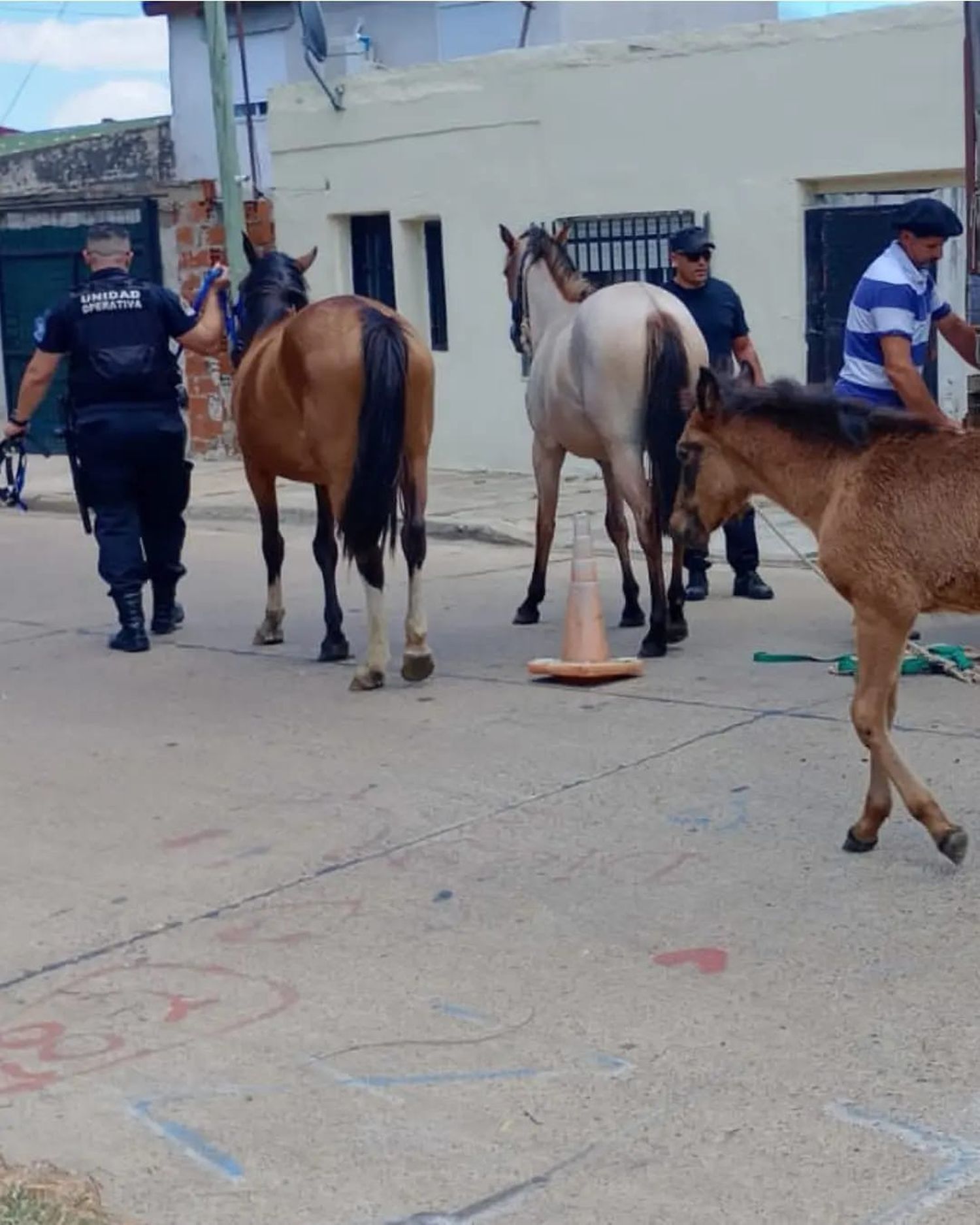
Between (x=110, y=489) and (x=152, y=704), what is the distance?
1.57 m

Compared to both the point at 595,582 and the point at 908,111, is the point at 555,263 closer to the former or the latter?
the point at 595,582

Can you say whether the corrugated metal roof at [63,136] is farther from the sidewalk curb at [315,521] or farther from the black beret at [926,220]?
the black beret at [926,220]

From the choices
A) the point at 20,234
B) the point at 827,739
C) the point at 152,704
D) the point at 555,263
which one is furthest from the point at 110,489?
the point at 20,234

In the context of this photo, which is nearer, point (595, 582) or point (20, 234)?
point (595, 582)

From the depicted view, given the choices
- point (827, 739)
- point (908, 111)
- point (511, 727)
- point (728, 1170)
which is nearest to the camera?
point (728, 1170)

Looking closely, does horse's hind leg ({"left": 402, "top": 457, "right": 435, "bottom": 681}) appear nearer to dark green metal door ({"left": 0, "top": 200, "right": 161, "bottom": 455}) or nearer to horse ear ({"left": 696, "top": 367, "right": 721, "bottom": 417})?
horse ear ({"left": 696, "top": 367, "right": 721, "bottom": 417})

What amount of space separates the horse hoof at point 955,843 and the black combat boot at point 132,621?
5.39 m

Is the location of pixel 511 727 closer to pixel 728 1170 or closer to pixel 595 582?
pixel 595 582

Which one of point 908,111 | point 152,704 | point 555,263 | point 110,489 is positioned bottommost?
point 152,704

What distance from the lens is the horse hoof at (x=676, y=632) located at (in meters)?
9.29

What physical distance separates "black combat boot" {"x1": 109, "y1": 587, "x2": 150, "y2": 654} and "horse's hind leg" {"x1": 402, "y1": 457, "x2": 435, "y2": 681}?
5.83ft

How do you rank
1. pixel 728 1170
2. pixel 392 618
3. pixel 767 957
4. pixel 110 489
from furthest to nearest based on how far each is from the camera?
1. pixel 392 618
2. pixel 110 489
3. pixel 767 957
4. pixel 728 1170

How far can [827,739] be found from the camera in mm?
7258

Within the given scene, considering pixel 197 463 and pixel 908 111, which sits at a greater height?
pixel 908 111
